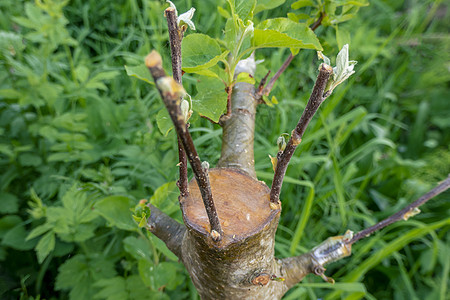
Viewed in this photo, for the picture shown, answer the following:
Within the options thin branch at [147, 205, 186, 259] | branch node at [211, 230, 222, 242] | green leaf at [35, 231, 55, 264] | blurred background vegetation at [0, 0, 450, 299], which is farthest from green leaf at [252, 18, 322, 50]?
green leaf at [35, 231, 55, 264]

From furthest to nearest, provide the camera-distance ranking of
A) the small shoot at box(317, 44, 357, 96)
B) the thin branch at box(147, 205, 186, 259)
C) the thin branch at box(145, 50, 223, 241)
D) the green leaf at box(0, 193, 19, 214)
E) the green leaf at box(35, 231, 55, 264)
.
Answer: the green leaf at box(0, 193, 19, 214)
the green leaf at box(35, 231, 55, 264)
the thin branch at box(147, 205, 186, 259)
the small shoot at box(317, 44, 357, 96)
the thin branch at box(145, 50, 223, 241)

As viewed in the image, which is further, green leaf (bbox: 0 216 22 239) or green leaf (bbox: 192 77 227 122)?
green leaf (bbox: 0 216 22 239)

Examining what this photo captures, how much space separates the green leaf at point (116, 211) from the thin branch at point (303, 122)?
1.82 feet

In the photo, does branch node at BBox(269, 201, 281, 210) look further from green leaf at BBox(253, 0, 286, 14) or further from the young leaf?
green leaf at BBox(253, 0, 286, 14)

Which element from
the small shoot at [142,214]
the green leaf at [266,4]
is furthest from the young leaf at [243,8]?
the small shoot at [142,214]

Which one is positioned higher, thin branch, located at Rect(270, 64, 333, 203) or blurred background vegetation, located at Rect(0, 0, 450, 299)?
thin branch, located at Rect(270, 64, 333, 203)

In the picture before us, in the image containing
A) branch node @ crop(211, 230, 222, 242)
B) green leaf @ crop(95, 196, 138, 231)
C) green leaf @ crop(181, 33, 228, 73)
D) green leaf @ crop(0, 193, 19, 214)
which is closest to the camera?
branch node @ crop(211, 230, 222, 242)

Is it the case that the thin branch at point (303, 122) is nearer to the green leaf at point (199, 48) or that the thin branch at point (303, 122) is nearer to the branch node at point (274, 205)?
the branch node at point (274, 205)

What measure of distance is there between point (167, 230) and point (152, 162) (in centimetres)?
53

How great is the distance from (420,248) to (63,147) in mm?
2021

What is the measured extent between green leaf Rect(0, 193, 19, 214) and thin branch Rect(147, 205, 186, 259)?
994 millimetres

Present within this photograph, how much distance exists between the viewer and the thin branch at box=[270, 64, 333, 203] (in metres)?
0.55

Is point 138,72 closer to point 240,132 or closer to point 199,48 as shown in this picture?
point 199,48

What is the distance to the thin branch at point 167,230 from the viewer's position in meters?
0.88
